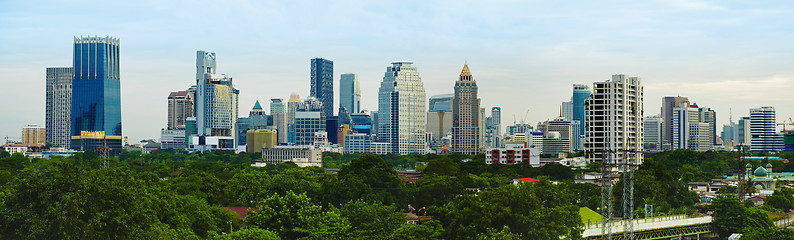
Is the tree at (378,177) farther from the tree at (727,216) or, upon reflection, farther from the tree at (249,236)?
the tree at (727,216)

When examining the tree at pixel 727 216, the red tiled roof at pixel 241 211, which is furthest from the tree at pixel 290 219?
the tree at pixel 727 216

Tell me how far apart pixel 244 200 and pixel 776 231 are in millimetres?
41550

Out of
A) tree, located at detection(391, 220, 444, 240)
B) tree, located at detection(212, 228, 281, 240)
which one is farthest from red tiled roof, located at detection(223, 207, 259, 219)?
tree, located at detection(212, 228, 281, 240)

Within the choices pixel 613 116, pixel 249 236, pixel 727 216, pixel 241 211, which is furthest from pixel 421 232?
pixel 613 116

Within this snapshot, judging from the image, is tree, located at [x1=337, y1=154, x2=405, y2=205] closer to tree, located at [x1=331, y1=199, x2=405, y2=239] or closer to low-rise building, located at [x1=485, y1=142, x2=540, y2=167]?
tree, located at [x1=331, y1=199, x2=405, y2=239]

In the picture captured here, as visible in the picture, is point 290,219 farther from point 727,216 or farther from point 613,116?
point 613,116

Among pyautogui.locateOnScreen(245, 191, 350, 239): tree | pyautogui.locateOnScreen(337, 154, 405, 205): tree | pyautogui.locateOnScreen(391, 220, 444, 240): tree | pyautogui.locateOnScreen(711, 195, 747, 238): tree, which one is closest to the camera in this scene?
pyautogui.locateOnScreen(391, 220, 444, 240): tree

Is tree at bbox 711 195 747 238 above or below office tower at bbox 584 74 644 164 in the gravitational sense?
below

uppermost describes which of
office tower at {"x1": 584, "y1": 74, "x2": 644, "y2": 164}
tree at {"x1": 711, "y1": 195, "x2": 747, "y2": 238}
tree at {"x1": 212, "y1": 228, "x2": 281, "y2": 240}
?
office tower at {"x1": 584, "y1": 74, "x2": 644, "y2": 164}

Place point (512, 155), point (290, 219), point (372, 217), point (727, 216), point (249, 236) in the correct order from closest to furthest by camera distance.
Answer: point (249, 236) < point (290, 219) < point (372, 217) < point (727, 216) < point (512, 155)

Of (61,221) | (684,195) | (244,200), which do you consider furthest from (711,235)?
(61,221)

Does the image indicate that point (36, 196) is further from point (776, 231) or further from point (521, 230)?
point (776, 231)

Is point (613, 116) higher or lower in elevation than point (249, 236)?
higher

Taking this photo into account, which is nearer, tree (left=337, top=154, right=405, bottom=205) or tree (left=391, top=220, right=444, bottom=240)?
tree (left=391, top=220, right=444, bottom=240)
